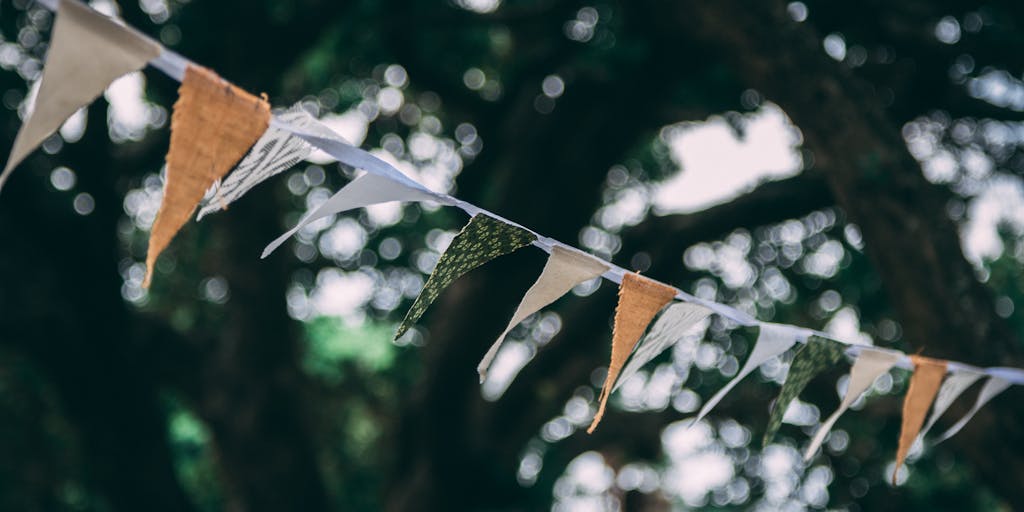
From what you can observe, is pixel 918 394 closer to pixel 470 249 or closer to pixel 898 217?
pixel 898 217

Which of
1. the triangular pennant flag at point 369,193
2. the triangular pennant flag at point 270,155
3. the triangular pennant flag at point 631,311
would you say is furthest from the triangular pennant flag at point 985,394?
the triangular pennant flag at point 270,155

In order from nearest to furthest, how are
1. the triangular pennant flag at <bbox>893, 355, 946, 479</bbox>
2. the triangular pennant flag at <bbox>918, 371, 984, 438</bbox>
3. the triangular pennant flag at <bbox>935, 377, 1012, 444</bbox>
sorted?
the triangular pennant flag at <bbox>893, 355, 946, 479</bbox>
the triangular pennant flag at <bbox>918, 371, 984, 438</bbox>
the triangular pennant flag at <bbox>935, 377, 1012, 444</bbox>

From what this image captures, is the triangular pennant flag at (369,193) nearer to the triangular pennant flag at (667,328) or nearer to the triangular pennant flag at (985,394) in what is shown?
the triangular pennant flag at (667,328)

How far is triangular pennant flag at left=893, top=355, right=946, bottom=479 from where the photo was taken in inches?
92.7

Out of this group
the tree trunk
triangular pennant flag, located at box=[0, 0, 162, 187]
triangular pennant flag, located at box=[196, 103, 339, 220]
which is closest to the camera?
triangular pennant flag, located at box=[0, 0, 162, 187]

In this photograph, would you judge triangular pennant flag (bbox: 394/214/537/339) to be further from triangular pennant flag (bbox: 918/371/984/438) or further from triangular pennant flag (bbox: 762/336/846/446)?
triangular pennant flag (bbox: 918/371/984/438)

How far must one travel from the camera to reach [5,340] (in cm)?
373

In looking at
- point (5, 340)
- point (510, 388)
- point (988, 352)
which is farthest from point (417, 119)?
point (988, 352)

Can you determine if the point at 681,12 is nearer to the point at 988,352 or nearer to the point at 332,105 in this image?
the point at 988,352

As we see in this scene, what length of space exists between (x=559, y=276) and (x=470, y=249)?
7.0 inches

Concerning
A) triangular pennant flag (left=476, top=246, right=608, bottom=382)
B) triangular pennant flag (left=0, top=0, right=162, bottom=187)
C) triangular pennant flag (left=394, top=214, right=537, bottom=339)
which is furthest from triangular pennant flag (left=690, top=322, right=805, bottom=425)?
triangular pennant flag (left=0, top=0, right=162, bottom=187)

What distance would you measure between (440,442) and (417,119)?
2.20 meters

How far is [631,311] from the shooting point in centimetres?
178

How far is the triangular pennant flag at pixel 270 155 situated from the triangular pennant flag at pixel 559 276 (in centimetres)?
51
